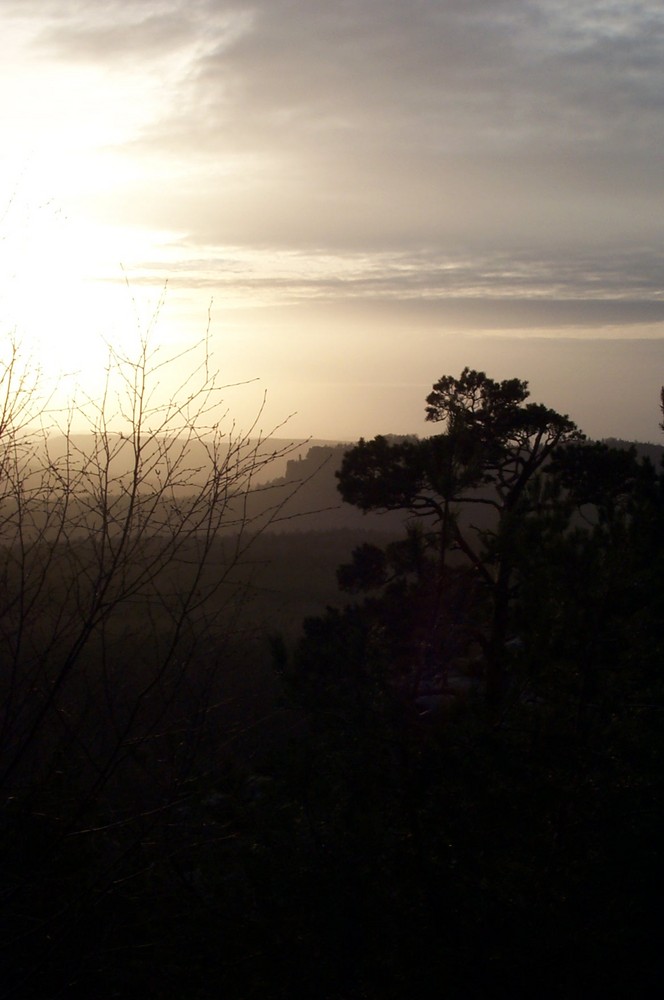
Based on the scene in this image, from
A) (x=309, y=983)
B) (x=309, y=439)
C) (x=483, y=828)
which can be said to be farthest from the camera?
(x=483, y=828)

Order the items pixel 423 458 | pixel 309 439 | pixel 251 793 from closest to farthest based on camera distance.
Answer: pixel 309 439
pixel 251 793
pixel 423 458

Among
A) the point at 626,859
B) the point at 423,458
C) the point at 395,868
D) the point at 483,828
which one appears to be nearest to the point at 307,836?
the point at 395,868

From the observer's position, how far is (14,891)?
322 cm

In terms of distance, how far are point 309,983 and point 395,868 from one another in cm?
79

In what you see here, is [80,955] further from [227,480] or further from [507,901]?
[507,901]

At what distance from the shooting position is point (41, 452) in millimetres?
4137

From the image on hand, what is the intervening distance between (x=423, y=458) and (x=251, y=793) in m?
7.30

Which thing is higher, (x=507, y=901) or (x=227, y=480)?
(x=227, y=480)

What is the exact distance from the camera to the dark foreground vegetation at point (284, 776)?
3.76 metres

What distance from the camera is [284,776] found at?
6074mm

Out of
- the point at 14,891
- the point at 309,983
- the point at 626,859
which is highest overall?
the point at 14,891

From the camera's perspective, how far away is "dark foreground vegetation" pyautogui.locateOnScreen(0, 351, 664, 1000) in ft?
12.3

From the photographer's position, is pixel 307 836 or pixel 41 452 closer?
pixel 41 452

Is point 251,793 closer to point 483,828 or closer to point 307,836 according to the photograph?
point 307,836
